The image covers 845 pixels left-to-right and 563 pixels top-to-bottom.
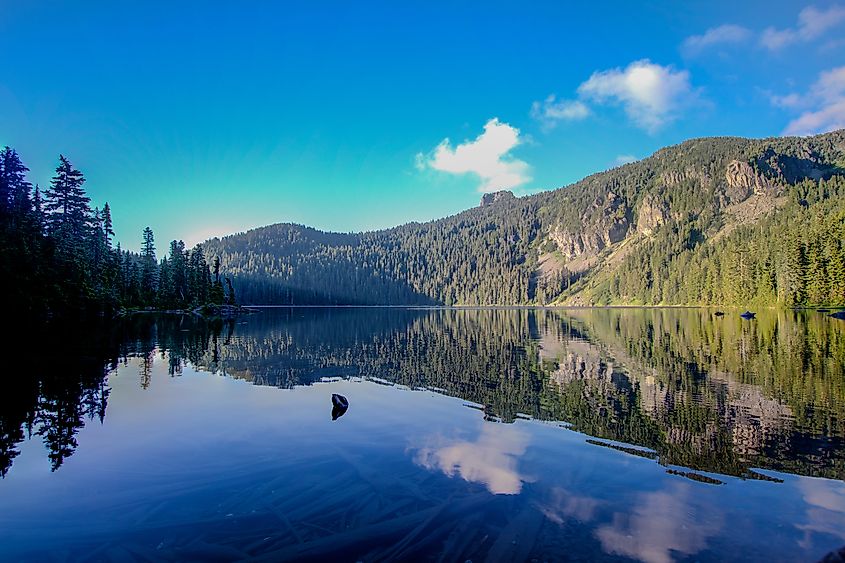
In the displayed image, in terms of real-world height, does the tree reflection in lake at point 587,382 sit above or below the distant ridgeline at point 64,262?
below

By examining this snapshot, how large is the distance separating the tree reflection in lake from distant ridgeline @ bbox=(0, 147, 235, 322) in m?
11.8

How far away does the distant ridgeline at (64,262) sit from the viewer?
53.4 metres

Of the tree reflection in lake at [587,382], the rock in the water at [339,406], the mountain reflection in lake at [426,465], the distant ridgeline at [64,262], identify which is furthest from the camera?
the distant ridgeline at [64,262]

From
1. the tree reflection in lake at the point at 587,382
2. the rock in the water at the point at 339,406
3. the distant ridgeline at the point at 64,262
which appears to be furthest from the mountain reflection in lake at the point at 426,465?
the distant ridgeline at the point at 64,262

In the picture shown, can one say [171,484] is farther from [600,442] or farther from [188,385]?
[188,385]

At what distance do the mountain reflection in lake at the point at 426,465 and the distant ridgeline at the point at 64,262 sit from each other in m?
30.7

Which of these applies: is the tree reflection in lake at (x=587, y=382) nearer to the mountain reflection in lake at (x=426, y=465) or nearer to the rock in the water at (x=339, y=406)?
the mountain reflection in lake at (x=426, y=465)

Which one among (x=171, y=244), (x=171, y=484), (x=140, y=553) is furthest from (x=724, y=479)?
(x=171, y=244)

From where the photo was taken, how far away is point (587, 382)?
90.5ft

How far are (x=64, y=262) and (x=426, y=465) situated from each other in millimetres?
71554

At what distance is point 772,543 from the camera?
9219mm

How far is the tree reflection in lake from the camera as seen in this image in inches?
604

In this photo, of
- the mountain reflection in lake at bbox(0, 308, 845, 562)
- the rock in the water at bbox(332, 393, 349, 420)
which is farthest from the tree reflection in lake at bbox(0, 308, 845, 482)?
the rock in the water at bbox(332, 393, 349, 420)

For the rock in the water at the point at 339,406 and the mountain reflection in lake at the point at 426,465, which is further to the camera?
the rock in the water at the point at 339,406
